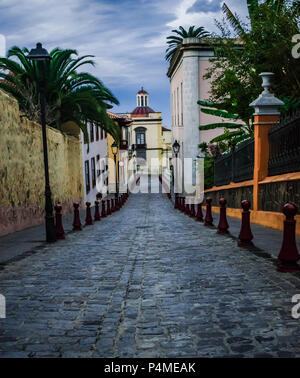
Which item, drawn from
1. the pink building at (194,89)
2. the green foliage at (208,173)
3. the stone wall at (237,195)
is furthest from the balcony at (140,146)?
the stone wall at (237,195)

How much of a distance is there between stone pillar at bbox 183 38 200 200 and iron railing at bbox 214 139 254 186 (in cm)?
1482

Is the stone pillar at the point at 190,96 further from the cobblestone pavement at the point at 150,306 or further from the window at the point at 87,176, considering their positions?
the cobblestone pavement at the point at 150,306

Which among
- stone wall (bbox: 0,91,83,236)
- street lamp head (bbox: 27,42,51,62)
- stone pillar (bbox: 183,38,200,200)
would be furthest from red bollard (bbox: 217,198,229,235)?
stone pillar (bbox: 183,38,200,200)

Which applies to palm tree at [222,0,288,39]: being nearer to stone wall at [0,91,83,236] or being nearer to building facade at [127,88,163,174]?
stone wall at [0,91,83,236]

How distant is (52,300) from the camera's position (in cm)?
454

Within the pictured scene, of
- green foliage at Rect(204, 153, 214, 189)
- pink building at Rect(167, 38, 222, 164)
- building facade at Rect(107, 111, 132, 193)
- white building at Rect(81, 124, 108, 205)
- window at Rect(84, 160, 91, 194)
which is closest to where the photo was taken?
green foliage at Rect(204, 153, 214, 189)

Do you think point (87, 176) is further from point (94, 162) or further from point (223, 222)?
point (223, 222)

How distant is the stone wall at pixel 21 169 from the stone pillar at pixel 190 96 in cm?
1725

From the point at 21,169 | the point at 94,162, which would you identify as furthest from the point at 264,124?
the point at 94,162

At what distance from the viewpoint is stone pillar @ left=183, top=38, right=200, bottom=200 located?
33000 millimetres

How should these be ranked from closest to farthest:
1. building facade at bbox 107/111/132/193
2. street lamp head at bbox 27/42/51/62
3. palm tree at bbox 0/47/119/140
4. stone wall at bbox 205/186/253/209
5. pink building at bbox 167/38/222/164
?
street lamp head at bbox 27/42/51/62, stone wall at bbox 205/186/253/209, palm tree at bbox 0/47/119/140, pink building at bbox 167/38/222/164, building facade at bbox 107/111/132/193

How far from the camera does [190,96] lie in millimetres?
33438

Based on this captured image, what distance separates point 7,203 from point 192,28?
31939 millimetres

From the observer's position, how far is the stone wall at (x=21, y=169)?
37.4 ft
